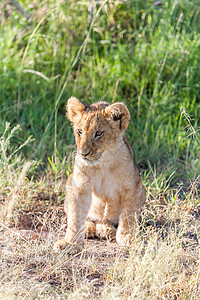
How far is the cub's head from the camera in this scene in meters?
4.22

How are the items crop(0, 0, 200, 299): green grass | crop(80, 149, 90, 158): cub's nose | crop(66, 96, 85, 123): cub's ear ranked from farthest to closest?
crop(66, 96, 85, 123): cub's ear < crop(80, 149, 90, 158): cub's nose < crop(0, 0, 200, 299): green grass

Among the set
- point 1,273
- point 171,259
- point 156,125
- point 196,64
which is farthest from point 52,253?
point 196,64

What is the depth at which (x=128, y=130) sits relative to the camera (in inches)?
263

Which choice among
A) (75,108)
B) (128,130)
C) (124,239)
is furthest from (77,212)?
(128,130)

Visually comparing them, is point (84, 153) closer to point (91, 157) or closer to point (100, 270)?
point (91, 157)

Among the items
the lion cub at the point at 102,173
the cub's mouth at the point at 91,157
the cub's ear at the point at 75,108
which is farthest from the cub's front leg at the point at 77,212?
the cub's ear at the point at 75,108

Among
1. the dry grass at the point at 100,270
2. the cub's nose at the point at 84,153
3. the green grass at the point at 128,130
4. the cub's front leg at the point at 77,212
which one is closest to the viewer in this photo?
the dry grass at the point at 100,270

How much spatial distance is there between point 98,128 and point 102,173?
1.45 feet

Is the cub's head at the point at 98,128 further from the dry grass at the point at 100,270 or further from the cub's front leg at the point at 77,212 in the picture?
the dry grass at the point at 100,270

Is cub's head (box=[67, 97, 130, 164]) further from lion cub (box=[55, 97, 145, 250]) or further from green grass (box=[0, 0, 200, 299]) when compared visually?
green grass (box=[0, 0, 200, 299])

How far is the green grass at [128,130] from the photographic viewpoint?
12.6 ft

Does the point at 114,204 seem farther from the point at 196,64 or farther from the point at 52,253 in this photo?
the point at 196,64

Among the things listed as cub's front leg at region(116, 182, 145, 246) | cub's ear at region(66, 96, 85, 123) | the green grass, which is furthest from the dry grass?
Result: cub's ear at region(66, 96, 85, 123)

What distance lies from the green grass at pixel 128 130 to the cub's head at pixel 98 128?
23.6 inches
